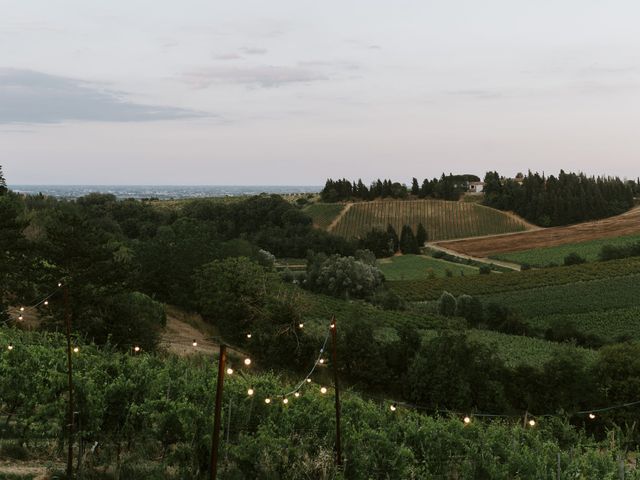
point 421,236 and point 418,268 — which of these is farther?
point 421,236

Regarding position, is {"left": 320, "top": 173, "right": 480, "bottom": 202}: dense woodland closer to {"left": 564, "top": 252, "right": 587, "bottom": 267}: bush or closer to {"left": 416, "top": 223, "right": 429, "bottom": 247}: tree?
{"left": 416, "top": 223, "right": 429, "bottom": 247}: tree

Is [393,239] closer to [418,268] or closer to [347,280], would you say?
[418,268]

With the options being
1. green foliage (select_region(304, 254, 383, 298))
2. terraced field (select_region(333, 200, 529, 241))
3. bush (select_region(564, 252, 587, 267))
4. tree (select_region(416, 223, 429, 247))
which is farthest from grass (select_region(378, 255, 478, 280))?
terraced field (select_region(333, 200, 529, 241))

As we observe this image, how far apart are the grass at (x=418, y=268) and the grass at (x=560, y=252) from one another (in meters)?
7.90

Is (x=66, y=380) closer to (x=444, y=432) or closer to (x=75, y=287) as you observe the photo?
(x=444, y=432)

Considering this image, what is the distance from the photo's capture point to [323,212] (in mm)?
113188

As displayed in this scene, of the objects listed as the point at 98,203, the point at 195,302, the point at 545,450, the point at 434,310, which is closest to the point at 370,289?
the point at 434,310

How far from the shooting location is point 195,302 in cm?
4081

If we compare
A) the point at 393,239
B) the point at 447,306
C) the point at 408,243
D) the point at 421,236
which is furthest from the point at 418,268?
the point at 447,306

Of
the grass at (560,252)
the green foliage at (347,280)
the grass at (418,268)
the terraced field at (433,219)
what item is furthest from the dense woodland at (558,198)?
the green foliage at (347,280)

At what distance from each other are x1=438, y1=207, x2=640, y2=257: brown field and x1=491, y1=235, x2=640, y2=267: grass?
2122mm

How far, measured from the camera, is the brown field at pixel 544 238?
8819 centimetres

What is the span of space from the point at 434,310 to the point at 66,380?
144 ft

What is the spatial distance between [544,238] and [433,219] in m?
20.9
